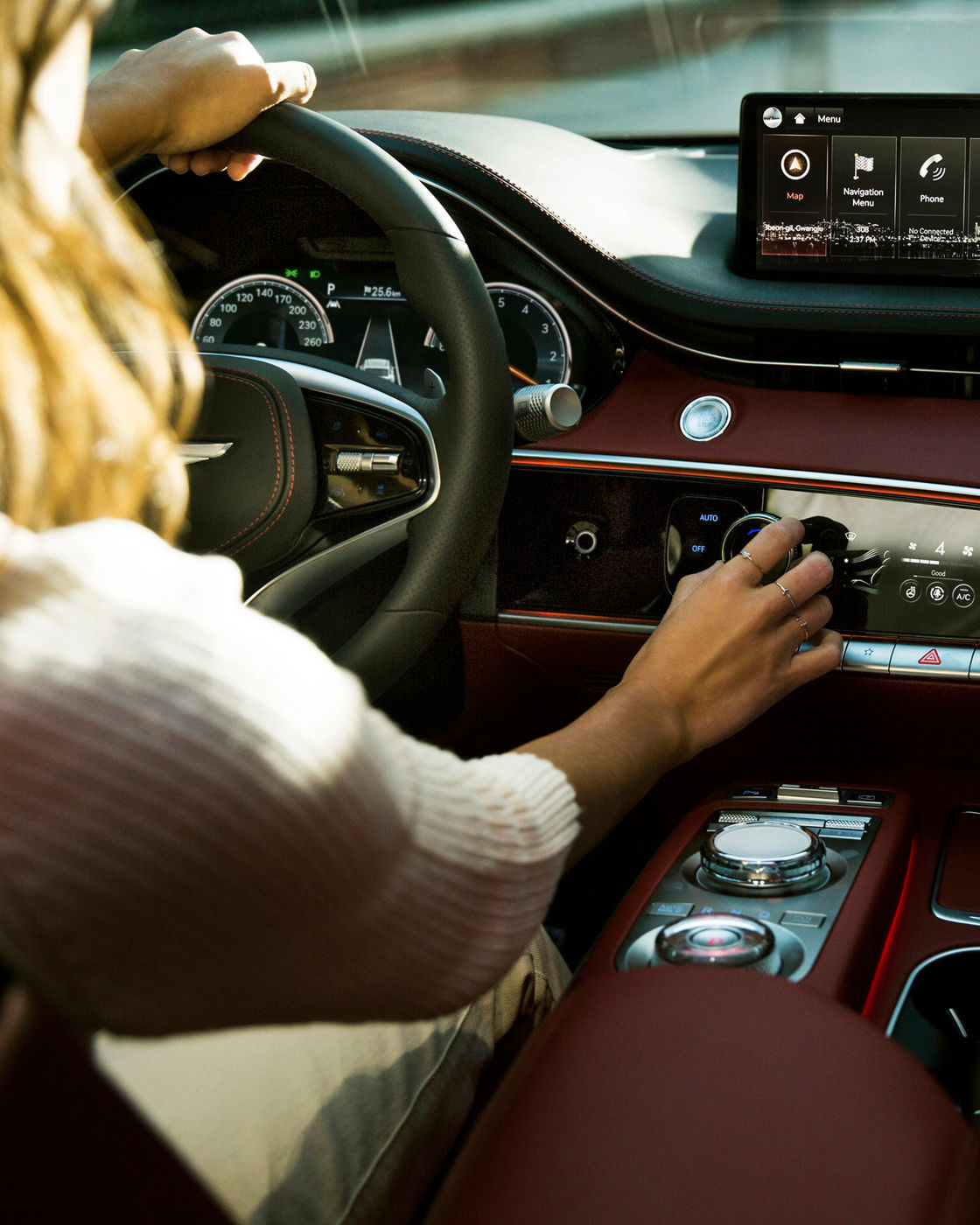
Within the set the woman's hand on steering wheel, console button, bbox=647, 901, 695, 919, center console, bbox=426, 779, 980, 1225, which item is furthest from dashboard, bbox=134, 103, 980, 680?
center console, bbox=426, 779, 980, 1225

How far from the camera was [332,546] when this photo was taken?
1.12 metres

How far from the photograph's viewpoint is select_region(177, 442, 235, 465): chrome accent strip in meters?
1.12

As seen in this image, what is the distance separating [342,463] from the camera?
1.11m

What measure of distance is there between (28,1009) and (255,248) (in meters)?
1.29

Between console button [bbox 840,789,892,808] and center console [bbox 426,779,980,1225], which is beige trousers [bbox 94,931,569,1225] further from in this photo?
console button [bbox 840,789,892,808]

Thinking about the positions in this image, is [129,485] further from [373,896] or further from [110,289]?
[373,896]

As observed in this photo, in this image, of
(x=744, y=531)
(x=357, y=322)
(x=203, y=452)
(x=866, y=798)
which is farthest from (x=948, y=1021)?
(x=357, y=322)

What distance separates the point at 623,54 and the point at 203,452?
1.17 meters

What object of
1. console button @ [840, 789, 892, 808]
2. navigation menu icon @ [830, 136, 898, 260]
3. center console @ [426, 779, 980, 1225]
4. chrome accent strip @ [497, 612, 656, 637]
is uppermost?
navigation menu icon @ [830, 136, 898, 260]

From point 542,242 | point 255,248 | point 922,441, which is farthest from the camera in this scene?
point 255,248

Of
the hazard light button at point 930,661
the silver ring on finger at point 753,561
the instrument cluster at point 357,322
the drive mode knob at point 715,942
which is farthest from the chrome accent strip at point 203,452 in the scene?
the hazard light button at point 930,661

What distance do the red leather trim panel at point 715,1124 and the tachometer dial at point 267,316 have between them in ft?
3.36

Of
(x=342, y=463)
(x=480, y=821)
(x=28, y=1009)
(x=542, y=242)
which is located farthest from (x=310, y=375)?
(x=28, y=1009)

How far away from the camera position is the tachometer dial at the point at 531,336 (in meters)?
1.40
